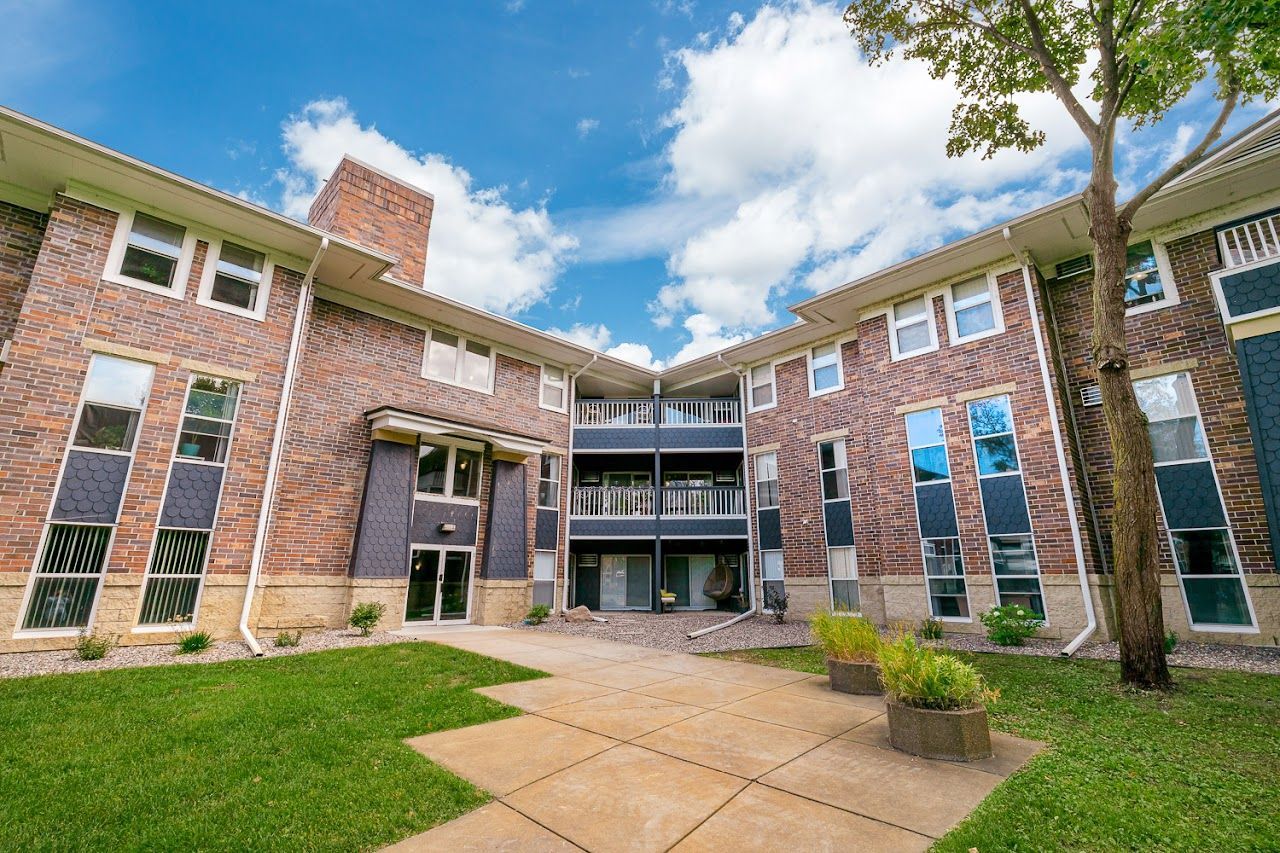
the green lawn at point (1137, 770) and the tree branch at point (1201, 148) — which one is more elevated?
the tree branch at point (1201, 148)

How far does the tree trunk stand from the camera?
21.4 ft

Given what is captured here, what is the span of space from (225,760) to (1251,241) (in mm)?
15662

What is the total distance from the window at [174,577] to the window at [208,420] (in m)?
1.48

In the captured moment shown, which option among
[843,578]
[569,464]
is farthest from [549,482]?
[843,578]

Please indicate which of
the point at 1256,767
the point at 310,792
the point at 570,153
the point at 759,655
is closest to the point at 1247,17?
the point at 1256,767

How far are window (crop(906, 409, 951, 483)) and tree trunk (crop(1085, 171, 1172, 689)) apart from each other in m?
5.09

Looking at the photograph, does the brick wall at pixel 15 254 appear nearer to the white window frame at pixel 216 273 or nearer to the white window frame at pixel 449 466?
the white window frame at pixel 216 273

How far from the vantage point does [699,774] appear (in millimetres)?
3830

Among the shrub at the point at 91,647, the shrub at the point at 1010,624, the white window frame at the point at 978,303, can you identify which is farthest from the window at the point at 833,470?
the shrub at the point at 91,647

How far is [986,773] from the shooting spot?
12.6 feet

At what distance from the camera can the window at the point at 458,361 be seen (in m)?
14.3

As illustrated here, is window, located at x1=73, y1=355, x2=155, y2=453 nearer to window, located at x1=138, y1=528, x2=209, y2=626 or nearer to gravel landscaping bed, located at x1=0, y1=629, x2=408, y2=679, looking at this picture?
window, located at x1=138, y1=528, x2=209, y2=626

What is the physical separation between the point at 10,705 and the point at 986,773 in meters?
9.15

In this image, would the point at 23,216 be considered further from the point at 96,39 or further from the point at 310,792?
the point at 310,792
